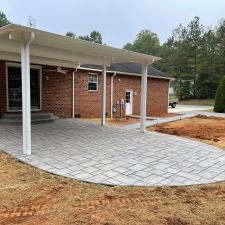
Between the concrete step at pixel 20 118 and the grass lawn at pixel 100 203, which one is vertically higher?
the concrete step at pixel 20 118

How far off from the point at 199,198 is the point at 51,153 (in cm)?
352

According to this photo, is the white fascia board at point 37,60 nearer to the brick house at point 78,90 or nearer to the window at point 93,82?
the brick house at point 78,90

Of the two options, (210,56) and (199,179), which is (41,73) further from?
(210,56)

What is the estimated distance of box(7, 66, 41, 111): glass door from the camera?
1057 cm

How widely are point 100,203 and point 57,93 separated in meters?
9.33

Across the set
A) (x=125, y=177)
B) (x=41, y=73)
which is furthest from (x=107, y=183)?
(x=41, y=73)

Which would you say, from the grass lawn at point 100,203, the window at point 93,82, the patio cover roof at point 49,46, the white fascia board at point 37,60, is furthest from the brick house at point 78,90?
the grass lawn at point 100,203

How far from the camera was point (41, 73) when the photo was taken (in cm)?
1142

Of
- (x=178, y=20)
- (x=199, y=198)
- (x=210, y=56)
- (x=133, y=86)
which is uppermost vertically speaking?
(x=178, y=20)

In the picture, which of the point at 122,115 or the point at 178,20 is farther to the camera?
the point at 178,20

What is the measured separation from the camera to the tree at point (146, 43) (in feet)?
199

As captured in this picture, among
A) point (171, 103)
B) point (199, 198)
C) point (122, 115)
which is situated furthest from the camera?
point (171, 103)

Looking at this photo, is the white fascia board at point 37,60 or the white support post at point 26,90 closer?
the white support post at point 26,90

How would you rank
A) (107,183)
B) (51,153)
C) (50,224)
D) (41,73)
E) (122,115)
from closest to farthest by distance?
(50,224)
(107,183)
(51,153)
(41,73)
(122,115)
